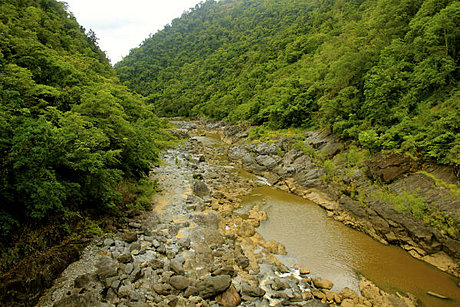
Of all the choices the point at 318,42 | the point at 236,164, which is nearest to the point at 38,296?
the point at 236,164

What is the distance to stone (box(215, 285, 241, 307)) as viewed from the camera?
8.40m

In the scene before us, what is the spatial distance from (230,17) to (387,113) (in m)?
137

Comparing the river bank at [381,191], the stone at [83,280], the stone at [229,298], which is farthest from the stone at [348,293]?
the stone at [83,280]

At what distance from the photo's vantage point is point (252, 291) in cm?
908

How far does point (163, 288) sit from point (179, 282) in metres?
0.65

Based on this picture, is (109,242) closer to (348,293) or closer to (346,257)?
(348,293)

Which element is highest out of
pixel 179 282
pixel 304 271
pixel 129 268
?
pixel 129 268

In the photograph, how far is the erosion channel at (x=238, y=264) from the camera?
8048 millimetres

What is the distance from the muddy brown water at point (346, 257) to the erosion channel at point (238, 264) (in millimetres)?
51

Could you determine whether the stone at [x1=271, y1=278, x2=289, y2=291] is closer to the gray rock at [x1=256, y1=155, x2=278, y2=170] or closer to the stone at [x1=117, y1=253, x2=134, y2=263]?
the stone at [x1=117, y1=253, x2=134, y2=263]

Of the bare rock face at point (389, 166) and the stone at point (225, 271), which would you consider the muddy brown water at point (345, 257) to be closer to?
the stone at point (225, 271)

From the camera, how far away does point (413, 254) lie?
12141 mm

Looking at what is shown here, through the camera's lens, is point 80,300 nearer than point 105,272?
Yes

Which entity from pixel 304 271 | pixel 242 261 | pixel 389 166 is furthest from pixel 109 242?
pixel 389 166
